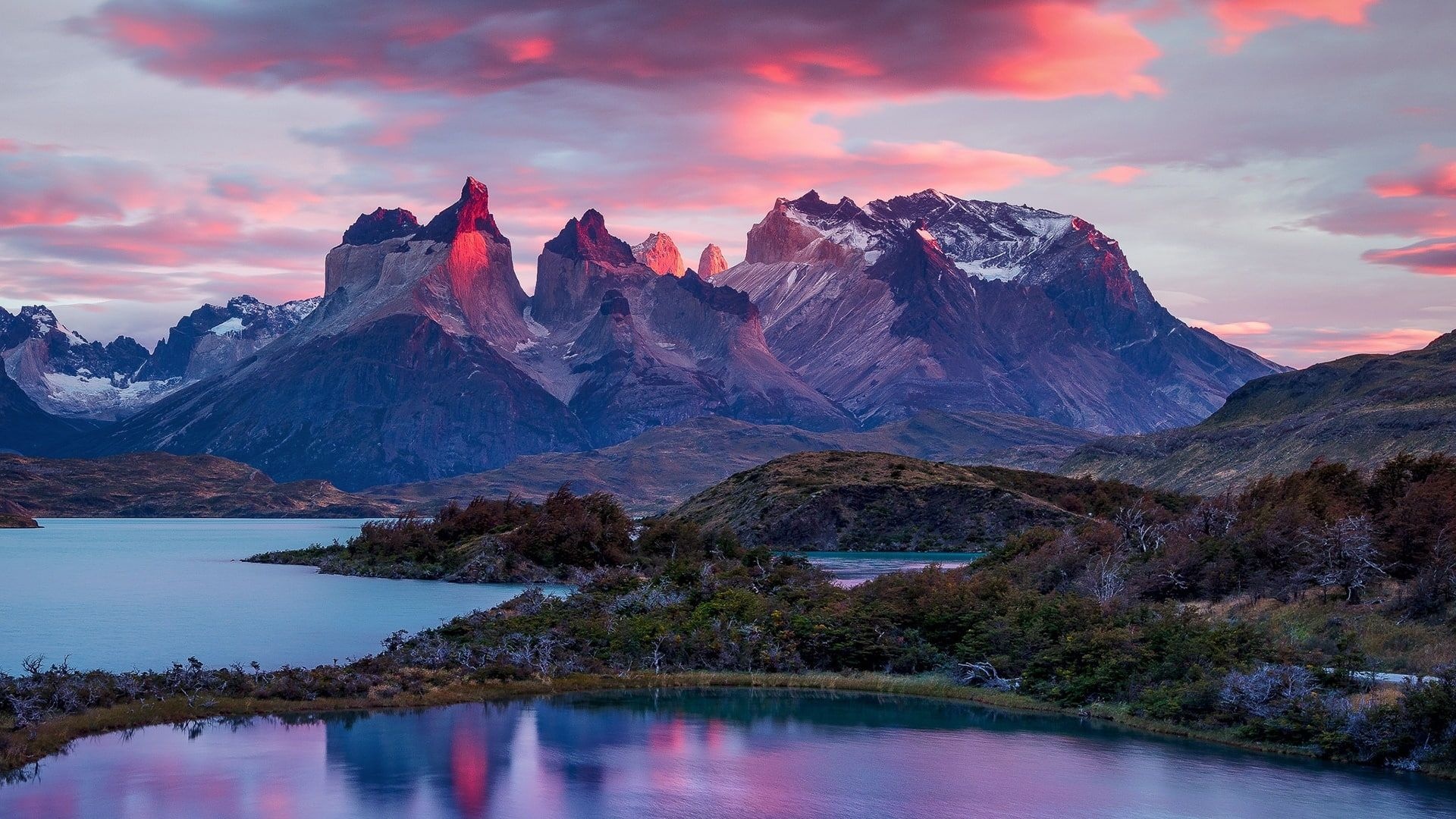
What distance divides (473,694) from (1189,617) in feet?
109

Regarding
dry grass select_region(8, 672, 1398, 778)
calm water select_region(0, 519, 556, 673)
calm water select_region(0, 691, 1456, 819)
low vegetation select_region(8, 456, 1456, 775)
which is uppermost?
low vegetation select_region(8, 456, 1456, 775)

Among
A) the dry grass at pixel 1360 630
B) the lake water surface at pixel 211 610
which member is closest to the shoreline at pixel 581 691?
the dry grass at pixel 1360 630

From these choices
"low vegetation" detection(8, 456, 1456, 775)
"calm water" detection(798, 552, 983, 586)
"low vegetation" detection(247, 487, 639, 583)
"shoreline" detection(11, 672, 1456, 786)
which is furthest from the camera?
"calm water" detection(798, 552, 983, 586)

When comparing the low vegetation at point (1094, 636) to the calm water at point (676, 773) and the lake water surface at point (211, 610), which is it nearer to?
the calm water at point (676, 773)

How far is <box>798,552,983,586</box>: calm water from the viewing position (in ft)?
467

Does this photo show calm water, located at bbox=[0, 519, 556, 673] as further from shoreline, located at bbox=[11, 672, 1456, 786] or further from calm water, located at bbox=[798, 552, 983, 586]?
calm water, located at bbox=[798, 552, 983, 586]

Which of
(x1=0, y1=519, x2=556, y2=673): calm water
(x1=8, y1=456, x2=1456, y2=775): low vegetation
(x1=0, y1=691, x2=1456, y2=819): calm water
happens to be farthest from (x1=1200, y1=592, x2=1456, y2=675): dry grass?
(x1=0, y1=519, x2=556, y2=673): calm water

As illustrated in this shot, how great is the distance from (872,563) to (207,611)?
8674cm

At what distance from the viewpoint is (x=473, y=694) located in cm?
6581

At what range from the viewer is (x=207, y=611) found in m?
109

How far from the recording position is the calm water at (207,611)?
270 ft

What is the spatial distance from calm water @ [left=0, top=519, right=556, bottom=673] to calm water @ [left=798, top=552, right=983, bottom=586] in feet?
112

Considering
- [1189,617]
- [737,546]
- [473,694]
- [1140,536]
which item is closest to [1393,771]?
[1189,617]

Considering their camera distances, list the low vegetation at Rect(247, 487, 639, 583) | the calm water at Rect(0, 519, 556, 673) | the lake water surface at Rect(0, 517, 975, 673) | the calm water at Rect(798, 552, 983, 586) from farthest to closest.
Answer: the calm water at Rect(798, 552, 983, 586)
the low vegetation at Rect(247, 487, 639, 583)
the lake water surface at Rect(0, 517, 975, 673)
the calm water at Rect(0, 519, 556, 673)
